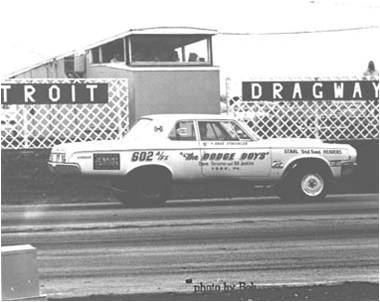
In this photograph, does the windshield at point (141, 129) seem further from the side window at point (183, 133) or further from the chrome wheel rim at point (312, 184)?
the chrome wheel rim at point (312, 184)

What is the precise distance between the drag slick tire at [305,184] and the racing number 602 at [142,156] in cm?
197

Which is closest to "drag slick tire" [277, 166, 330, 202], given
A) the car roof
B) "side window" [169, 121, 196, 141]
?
the car roof

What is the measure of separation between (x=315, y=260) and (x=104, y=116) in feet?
12.7

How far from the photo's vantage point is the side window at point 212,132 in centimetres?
1280

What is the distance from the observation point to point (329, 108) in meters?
11.0

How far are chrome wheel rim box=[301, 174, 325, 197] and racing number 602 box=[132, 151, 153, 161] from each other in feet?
7.32

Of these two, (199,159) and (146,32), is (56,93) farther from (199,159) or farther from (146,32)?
(199,159)

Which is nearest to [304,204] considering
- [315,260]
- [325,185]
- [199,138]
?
[325,185]

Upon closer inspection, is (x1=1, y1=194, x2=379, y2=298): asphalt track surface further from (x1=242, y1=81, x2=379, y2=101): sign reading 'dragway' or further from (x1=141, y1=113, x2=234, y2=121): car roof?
(x1=242, y1=81, x2=379, y2=101): sign reading 'dragway'

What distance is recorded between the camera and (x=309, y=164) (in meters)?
13.2

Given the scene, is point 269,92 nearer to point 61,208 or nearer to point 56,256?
point 61,208

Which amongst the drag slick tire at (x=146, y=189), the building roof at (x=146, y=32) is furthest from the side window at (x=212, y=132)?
the building roof at (x=146, y=32)

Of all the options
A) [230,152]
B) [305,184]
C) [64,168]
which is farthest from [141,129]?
[305,184]

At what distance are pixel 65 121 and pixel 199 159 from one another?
254 cm
